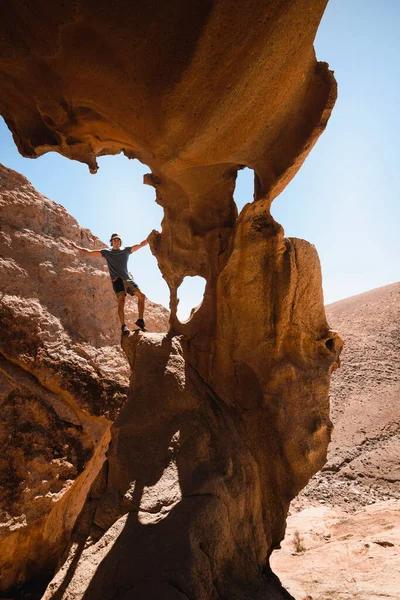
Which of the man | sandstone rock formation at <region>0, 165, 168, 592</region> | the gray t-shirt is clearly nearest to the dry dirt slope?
sandstone rock formation at <region>0, 165, 168, 592</region>

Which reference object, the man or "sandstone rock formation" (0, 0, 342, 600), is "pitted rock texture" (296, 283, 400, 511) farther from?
the man

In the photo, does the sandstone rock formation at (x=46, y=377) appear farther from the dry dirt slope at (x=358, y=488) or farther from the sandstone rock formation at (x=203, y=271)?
the dry dirt slope at (x=358, y=488)

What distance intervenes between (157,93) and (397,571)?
4.08m

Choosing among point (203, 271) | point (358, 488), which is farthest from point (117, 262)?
point (358, 488)

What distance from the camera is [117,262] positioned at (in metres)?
3.72

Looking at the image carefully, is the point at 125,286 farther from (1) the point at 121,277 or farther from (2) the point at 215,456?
(2) the point at 215,456

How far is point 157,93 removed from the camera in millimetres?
2020

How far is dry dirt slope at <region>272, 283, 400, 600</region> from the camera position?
10.3 ft

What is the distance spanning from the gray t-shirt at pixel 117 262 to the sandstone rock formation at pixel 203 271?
363 millimetres

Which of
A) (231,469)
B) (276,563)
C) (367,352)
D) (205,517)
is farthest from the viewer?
(367,352)

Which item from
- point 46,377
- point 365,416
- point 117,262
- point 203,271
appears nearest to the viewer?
point 203,271

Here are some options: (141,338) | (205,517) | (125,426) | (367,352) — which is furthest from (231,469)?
(367,352)

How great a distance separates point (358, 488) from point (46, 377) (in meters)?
6.38

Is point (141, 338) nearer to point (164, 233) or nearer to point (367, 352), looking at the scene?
point (164, 233)
